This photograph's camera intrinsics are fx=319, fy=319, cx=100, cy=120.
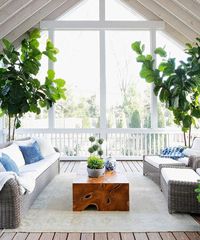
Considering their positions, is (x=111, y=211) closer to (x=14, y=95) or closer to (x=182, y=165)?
(x=182, y=165)

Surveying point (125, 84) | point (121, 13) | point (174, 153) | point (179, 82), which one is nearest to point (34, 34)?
point (121, 13)

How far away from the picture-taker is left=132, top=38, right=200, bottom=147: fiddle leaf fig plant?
23.0 feet

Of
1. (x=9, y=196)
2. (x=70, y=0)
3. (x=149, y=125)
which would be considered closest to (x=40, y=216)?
(x=9, y=196)

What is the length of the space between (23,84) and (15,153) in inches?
85.9

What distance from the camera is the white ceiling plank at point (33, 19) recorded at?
25.6 ft

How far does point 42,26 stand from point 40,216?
5.60 meters

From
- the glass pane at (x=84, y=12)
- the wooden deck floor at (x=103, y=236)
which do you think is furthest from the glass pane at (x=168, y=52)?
the wooden deck floor at (x=103, y=236)

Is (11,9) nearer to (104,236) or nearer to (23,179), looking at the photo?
(23,179)

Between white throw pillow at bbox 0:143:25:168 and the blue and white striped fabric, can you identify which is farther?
the blue and white striped fabric

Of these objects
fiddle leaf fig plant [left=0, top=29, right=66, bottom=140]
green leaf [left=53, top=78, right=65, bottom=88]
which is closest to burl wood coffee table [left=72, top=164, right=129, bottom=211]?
fiddle leaf fig plant [left=0, top=29, right=66, bottom=140]

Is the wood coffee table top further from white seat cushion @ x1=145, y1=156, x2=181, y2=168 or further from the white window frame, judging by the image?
the white window frame

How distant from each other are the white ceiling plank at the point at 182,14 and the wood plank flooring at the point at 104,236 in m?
5.10

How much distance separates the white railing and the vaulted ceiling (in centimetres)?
244

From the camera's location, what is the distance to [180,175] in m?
4.27
